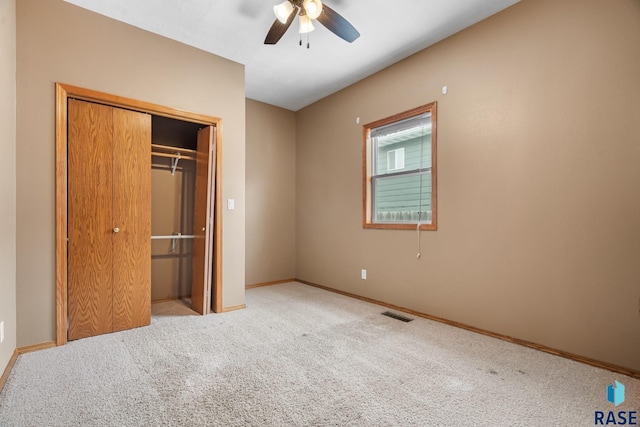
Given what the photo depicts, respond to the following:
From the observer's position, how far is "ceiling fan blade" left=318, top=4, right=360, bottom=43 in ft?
7.39

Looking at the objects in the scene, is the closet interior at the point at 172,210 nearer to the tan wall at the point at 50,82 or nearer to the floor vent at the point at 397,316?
the tan wall at the point at 50,82

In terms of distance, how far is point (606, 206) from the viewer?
2.14 m

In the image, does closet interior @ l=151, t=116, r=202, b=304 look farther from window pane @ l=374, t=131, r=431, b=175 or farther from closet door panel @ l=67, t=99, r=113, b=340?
window pane @ l=374, t=131, r=431, b=175

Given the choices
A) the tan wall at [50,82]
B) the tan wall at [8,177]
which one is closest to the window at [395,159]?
the tan wall at [50,82]

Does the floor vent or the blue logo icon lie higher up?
the blue logo icon

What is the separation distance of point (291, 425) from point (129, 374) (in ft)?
3.97

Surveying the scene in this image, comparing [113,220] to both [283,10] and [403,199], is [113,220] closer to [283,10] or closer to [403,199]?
[283,10]

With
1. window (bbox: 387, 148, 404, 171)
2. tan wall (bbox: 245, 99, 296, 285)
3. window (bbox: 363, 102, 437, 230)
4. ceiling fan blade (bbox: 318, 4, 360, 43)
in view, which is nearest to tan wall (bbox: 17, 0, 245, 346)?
tan wall (bbox: 245, 99, 296, 285)

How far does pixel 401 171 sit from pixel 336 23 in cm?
177

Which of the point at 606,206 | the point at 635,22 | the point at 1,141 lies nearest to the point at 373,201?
the point at 606,206

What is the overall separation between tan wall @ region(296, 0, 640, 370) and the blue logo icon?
336 millimetres

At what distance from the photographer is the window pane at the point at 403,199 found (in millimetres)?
3330

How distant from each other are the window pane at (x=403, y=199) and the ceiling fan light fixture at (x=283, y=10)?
2026 millimetres

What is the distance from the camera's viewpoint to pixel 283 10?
7.38 ft
